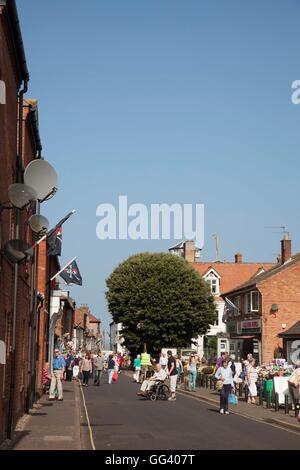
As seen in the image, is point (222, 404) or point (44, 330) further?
point (44, 330)

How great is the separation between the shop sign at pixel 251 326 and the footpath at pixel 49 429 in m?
29.0

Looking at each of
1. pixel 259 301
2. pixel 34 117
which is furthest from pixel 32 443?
pixel 259 301

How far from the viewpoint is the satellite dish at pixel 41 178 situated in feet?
48.9

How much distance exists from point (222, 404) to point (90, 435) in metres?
7.49

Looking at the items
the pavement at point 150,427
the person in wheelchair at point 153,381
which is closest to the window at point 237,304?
the person in wheelchair at point 153,381

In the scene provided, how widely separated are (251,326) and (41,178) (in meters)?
39.1

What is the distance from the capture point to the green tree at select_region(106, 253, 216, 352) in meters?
61.2

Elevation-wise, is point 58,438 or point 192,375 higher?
point 192,375

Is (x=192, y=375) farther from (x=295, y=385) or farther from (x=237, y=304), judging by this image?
(x=237, y=304)

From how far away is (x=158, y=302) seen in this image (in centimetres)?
6147

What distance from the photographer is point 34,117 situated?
1938 centimetres

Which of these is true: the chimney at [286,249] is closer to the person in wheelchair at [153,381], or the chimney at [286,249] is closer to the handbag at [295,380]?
the person in wheelchair at [153,381]

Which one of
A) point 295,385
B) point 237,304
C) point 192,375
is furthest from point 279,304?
point 295,385
